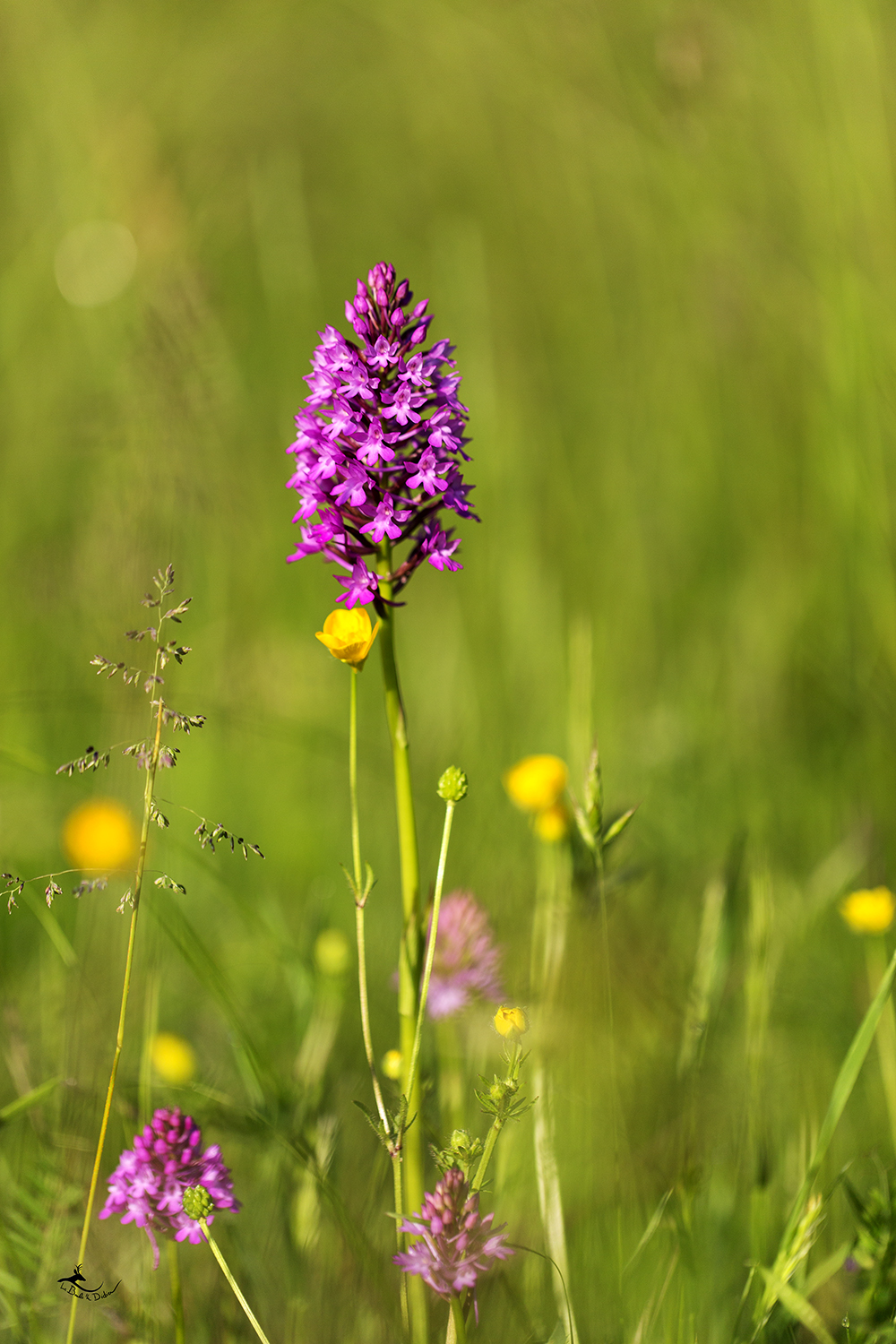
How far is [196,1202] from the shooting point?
1.34 meters

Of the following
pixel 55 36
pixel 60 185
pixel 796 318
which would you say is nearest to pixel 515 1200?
pixel 796 318

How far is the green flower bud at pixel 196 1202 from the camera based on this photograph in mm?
1336

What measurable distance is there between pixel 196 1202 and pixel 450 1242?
1.16 feet

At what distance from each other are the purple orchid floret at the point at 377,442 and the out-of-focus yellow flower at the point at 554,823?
0.82 metres

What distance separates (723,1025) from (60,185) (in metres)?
4.72

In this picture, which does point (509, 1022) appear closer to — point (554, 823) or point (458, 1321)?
point (458, 1321)

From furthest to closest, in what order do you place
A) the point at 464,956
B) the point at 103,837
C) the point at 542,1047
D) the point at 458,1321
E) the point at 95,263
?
the point at 95,263 < the point at 103,837 < the point at 464,956 < the point at 542,1047 < the point at 458,1321

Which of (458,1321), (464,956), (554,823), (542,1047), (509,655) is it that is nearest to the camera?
(458,1321)

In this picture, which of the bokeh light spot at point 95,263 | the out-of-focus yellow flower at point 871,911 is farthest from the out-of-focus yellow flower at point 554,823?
the bokeh light spot at point 95,263

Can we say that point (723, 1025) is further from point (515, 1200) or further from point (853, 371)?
point (853, 371)

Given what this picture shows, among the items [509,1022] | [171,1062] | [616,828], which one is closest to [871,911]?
[616,828]

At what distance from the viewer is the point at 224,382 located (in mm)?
3637

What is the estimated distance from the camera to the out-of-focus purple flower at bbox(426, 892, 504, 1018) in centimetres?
201

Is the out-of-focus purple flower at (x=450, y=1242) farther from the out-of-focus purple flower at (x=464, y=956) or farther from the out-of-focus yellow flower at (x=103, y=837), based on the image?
the out-of-focus yellow flower at (x=103, y=837)
